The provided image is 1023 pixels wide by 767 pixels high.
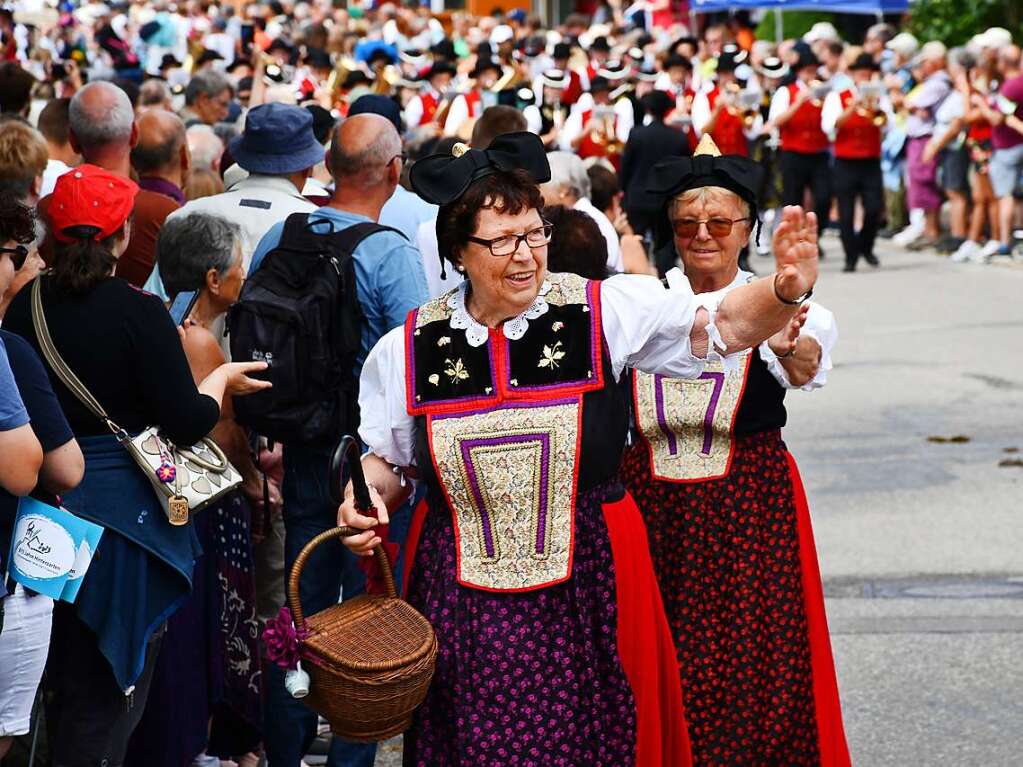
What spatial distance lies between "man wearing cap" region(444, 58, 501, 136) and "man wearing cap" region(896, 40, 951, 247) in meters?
4.08

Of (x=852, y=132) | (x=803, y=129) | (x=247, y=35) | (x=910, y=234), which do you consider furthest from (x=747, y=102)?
(x=247, y=35)

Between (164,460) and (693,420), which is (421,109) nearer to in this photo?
(693,420)

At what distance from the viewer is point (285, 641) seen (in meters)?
3.45

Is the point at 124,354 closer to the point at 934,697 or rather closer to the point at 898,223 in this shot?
the point at 934,697

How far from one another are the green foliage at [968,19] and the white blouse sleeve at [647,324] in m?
16.3

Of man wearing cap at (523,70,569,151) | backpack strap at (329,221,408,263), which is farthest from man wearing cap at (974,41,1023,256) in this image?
backpack strap at (329,221,408,263)

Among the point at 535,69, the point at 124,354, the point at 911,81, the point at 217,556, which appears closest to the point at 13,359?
the point at 124,354

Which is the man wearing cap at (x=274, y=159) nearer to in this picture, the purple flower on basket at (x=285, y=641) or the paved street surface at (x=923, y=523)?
the paved street surface at (x=923, y=523)

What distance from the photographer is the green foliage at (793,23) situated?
24.3 metres

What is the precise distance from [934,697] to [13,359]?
3436 millimetres

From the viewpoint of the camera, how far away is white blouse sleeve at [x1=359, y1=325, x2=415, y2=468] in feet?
12.3

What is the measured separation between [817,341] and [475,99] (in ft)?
41.9

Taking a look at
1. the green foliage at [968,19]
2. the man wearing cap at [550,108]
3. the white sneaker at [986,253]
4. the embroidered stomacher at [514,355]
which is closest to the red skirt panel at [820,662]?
the embroidered stomacher at [514,355]

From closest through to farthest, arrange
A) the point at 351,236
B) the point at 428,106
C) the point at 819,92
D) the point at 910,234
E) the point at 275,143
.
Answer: the point at 351,236 < the point at 275,143 < the point at 819,92 < the point at 910,234 < the point at 428,106
